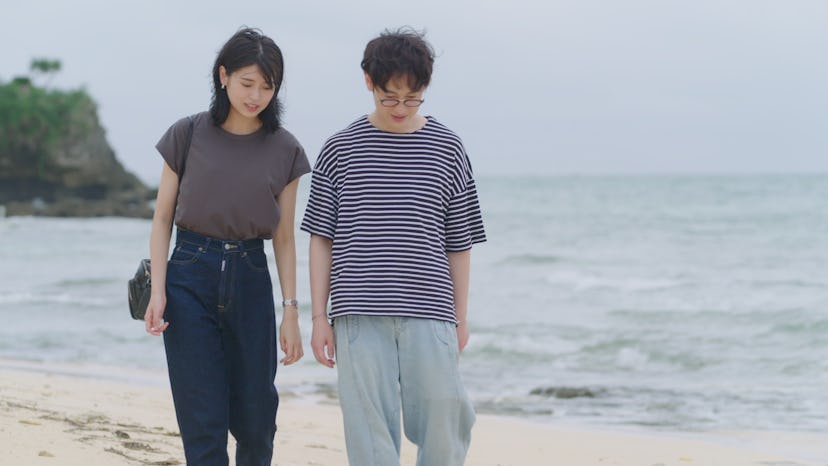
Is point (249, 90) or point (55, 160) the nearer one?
point (249, 90)

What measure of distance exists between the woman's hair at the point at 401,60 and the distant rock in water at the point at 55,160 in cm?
4770

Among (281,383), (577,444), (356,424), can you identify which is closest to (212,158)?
(356,424)

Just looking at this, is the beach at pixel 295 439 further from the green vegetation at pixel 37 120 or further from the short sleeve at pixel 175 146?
the green vegetation at pixel 37 120

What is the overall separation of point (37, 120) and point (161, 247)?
5161 cm

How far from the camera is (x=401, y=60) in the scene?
2912 mm

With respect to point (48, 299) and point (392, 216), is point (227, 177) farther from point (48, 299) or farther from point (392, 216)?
point (48, 299)

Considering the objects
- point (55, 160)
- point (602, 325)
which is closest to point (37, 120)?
point (55, 160)

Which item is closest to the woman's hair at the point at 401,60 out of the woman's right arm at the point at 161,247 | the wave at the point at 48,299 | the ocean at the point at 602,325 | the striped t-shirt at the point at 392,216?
the striped t-shirt at the point at 392,216

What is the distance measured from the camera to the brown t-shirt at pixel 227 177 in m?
3.35

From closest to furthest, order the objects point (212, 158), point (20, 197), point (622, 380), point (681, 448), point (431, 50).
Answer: point (431, 50), point (212, 158), point (681, 448), point (622, 380), point (20, 197)

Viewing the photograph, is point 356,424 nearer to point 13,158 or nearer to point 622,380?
point 622,380

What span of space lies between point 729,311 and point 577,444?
8.77m

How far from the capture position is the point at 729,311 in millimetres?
15062

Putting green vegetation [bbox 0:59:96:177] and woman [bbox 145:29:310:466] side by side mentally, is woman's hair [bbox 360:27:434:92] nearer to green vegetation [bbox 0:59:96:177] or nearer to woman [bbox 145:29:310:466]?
woman [bbox 145:29:310:466]
